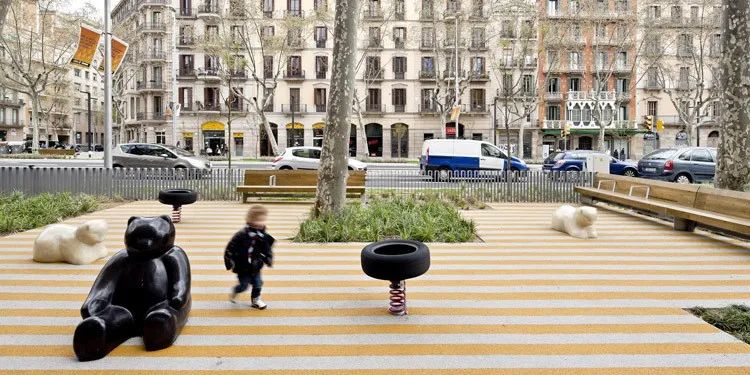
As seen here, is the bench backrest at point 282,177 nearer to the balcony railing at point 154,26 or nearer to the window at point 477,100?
the window at point 477,100

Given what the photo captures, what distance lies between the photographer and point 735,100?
32.6ft

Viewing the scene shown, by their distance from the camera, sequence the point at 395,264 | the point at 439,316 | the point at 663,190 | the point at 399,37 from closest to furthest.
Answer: the point at 395,264 < the point at 439,316 < the point at 663,190 < the point at 399,37

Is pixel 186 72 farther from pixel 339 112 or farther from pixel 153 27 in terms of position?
pixel 339 112

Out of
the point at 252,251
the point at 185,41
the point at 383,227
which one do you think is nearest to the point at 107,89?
the point at 383,227

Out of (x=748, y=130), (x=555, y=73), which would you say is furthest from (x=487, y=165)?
(x=555, y=73)

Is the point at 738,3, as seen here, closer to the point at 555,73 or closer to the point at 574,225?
the point at 574,225

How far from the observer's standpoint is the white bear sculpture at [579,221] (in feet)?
28.9

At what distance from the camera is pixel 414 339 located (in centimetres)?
429

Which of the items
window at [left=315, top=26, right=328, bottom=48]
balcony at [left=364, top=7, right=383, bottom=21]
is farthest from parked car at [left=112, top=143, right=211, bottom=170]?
window at [left=315, top=26, right=328, bottom=48]

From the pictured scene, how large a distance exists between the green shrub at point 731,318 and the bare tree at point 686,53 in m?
30.4

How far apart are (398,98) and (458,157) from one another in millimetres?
26978

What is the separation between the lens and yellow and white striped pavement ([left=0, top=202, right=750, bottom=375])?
3.81 m

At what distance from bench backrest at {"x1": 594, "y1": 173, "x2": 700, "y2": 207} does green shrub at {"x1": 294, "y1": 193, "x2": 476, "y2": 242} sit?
14.1ft

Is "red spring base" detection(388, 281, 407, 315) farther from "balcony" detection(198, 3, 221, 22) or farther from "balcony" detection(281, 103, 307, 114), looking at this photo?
"balcony" detection(198, 3, 221, 22)
